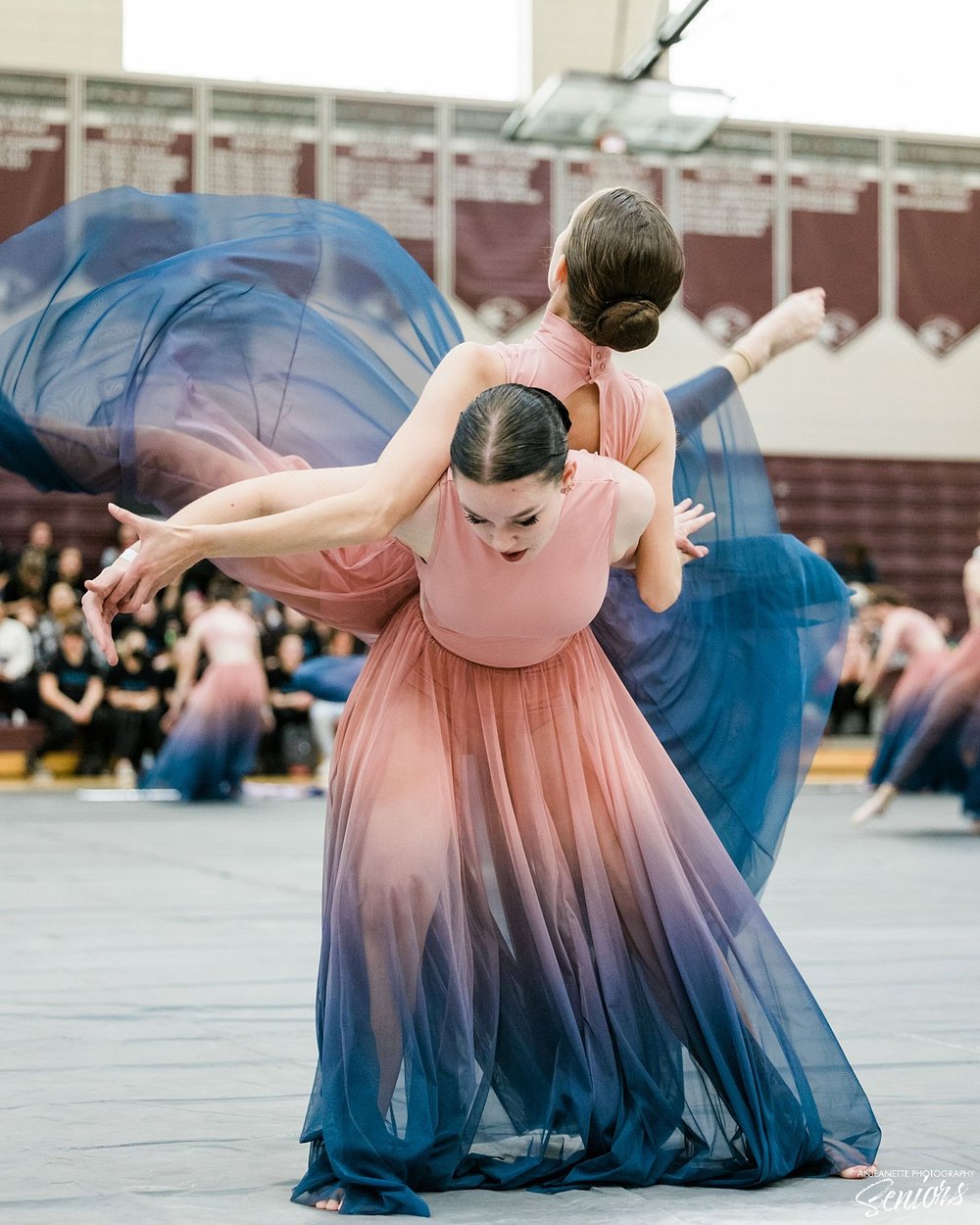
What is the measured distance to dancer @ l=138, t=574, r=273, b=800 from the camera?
948 cm

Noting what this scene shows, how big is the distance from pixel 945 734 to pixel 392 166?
6.87 m

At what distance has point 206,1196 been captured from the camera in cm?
199

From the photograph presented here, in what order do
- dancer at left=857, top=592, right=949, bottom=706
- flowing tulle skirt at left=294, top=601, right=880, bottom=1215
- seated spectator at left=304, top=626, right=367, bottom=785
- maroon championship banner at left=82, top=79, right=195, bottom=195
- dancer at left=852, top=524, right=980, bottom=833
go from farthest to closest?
maroon championship banner at left=82, top=79, right=195, bottom=195, seated spectator at left=304, top=626, right=367, bottom=785, dancer at left=857, top=592, right=949, bottom=706, dancer at left=852, top=524, right=980, bottom=833, flowing tulle skirt at left=294, top=601, right=880, bottom=1215

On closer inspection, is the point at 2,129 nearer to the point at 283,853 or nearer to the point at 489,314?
the point at 489,314

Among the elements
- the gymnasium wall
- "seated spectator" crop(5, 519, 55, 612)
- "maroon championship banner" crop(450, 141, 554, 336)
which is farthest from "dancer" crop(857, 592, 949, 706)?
"seated spectator" crop(5, 519, 55, 612)

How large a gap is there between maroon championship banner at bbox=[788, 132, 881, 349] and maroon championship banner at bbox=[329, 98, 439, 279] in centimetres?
301

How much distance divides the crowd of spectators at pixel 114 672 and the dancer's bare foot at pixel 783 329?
7.62 m

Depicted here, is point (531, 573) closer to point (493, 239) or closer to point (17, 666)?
point (17, 666)

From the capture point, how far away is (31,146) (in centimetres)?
1177

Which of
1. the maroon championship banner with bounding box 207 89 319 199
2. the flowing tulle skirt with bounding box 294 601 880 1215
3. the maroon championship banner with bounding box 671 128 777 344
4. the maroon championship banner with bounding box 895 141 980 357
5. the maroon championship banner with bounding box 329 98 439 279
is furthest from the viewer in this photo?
the maroon championship banner with bounding box 895 141 980 357

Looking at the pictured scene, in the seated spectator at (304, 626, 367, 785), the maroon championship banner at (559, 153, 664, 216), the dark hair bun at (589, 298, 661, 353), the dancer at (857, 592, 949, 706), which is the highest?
the maroon championship banner at (559, 153, 664, 216)

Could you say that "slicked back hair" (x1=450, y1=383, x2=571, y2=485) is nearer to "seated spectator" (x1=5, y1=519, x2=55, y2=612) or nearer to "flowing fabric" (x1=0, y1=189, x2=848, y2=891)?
"flowing fabric" (x1=0, y1=189, x2=848, y2=891)

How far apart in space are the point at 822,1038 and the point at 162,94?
36.6 ft

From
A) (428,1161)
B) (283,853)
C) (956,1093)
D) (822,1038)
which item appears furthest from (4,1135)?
(283,853)
